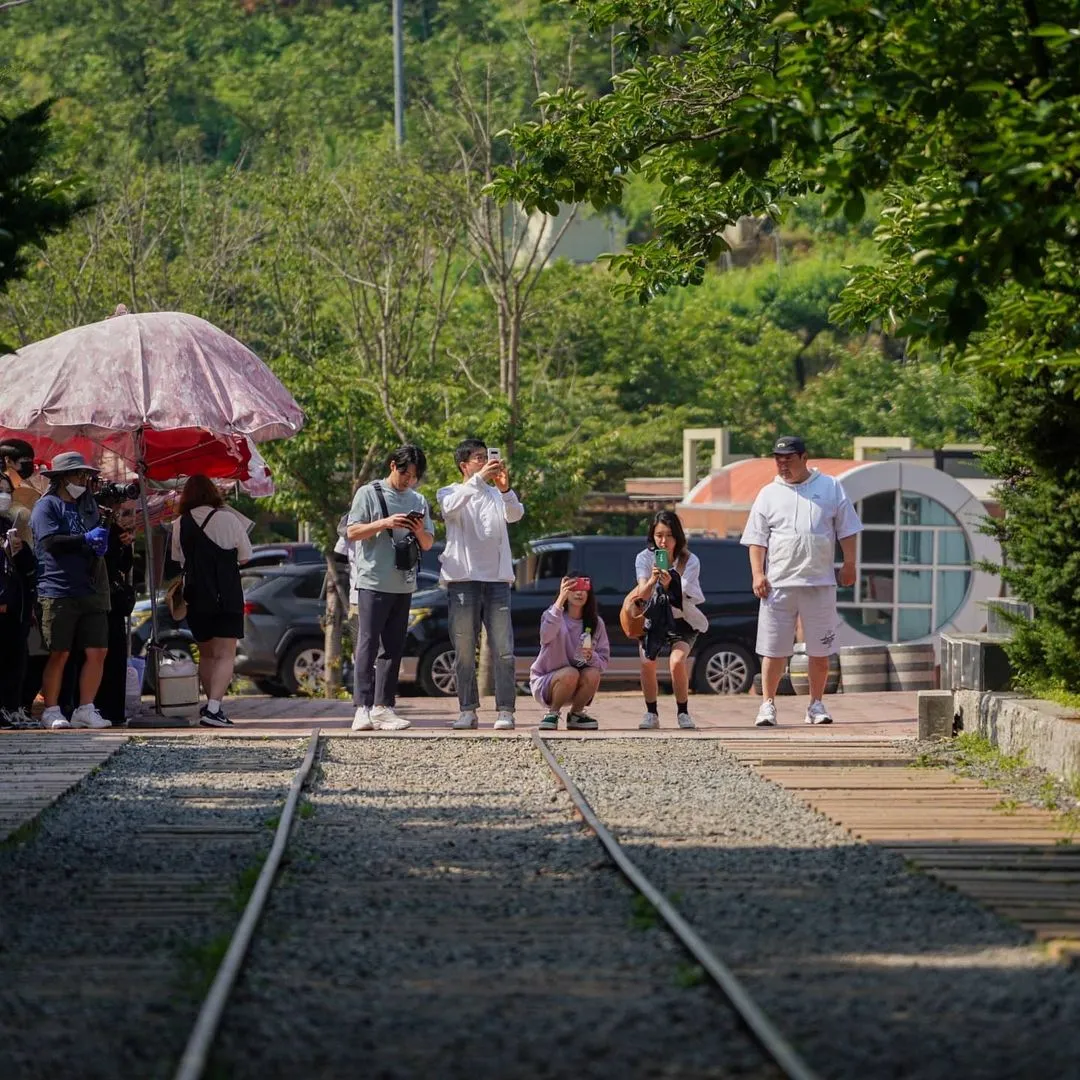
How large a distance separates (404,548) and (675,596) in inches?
78.2

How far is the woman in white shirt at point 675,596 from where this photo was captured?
15.0 meters

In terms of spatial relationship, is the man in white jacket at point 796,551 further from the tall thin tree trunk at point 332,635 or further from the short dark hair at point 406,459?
the tall thin tree trunk at point 332,635

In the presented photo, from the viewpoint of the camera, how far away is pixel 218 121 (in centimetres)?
8625

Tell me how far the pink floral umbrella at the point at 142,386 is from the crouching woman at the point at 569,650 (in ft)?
7.78

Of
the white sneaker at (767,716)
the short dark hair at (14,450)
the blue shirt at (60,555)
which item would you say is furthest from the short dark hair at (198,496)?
the white sneaker at (767,716)

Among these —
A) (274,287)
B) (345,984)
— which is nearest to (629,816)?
(345,984)

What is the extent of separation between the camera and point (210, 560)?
1508 centimetres

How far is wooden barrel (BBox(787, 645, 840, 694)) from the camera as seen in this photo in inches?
912

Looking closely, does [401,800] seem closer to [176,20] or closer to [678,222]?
[678,222]

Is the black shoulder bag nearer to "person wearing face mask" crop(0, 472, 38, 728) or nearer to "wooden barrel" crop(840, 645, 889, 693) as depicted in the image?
"person wearing face mask" crop(0, 472, 38, 728)

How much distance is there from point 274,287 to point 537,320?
1431cm

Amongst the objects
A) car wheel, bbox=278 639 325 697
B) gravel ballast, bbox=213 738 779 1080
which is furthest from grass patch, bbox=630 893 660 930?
car wheel, bbox=278 639 325 697

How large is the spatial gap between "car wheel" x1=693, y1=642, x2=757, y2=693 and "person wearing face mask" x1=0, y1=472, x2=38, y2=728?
11.0 m

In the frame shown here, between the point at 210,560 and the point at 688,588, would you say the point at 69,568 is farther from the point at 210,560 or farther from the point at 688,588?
the point at 688,588
